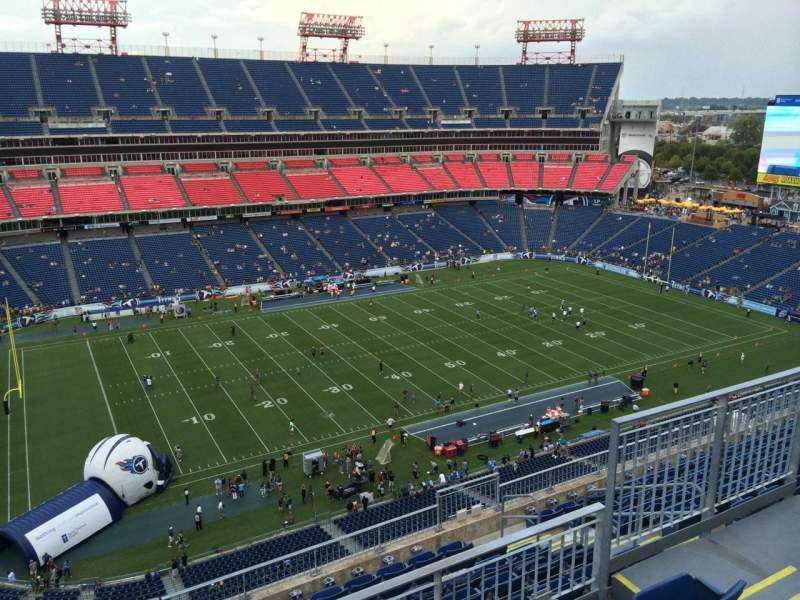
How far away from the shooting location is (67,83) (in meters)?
67.2

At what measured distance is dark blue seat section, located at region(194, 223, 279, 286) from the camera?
2272 inches

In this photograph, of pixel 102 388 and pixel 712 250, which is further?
pixel 712 250

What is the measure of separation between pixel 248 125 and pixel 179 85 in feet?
30.1

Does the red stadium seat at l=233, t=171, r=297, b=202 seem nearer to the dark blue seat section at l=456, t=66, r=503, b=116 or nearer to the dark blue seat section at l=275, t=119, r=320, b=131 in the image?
the dark blue seat section at l=275, t=119, r=320, b=131

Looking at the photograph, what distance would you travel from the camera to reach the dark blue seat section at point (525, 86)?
84375 mm

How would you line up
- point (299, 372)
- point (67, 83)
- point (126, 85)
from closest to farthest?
point (299, 372), point (67, 83), point (126, 85)

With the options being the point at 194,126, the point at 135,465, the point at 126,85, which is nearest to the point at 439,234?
the point at 194,126

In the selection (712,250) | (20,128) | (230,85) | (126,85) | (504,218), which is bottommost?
(712,250)

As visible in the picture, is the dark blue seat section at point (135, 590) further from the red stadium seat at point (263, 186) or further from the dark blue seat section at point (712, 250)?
the dark blue seat section at point (712, 250)

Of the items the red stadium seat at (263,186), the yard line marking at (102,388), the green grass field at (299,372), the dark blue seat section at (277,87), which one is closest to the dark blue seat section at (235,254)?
the red stadium seat at (263,186)

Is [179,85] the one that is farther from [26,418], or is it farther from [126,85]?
[26,418]

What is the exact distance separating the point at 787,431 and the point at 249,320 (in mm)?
42545

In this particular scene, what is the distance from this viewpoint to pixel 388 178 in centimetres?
7600

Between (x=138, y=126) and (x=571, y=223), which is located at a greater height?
(x=138, y=126)
